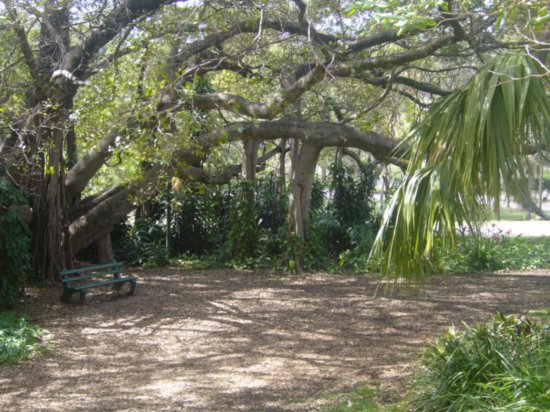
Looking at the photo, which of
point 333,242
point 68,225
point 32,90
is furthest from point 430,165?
point 333,242

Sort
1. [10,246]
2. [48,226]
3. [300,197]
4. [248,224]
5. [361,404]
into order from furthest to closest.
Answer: [248,224] < [300,197] < [48,226] < [10,246] < [361,404]

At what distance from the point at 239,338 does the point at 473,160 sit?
15.5 ft

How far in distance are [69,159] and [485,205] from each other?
431 inches

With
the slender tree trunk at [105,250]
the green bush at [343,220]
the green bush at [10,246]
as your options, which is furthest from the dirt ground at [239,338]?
the slender tree trunk at [105,250]

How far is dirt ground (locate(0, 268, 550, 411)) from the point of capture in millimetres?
6449

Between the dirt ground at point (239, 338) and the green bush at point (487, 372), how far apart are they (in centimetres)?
69

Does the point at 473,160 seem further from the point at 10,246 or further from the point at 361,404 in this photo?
the point at 10,246

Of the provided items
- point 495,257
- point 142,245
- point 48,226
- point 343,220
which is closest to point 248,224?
point 343,220

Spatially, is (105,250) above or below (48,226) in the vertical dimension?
below

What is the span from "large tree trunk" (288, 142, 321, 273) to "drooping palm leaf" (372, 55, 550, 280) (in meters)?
7.97

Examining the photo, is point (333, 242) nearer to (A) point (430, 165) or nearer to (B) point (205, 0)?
(B) point (205, 0)

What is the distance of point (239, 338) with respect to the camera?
8.75m

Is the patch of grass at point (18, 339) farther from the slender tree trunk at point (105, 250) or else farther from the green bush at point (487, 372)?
the slender tree trunk at point (105, 250)

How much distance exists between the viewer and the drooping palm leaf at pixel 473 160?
15.8 feet
